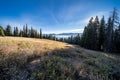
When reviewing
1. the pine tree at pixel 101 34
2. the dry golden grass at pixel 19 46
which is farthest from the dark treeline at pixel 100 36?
the dry golden grass at pixel 19 46

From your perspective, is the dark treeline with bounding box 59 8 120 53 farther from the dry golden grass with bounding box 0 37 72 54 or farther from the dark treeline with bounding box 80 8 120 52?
the dry golden grass with bounding box 0 37 72 54

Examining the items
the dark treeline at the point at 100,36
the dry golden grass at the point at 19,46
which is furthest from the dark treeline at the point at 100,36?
the dry golden grass at the point at 19,46

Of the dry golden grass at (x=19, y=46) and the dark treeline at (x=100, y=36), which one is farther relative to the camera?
the dark treeline at (x=100, y=36)

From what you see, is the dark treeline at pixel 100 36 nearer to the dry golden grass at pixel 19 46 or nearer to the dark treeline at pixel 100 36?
the dark treeline at pixel 100 36

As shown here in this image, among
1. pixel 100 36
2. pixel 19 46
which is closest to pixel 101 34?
pixel 100 36

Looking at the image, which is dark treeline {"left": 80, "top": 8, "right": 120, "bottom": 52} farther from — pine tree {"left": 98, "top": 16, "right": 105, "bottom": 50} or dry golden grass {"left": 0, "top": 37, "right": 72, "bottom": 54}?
dry golden grass {"left": 0, "top": 37, "right": 72, "bottom": 54}

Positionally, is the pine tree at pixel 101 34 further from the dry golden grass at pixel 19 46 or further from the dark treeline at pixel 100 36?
the dry golden grass at pixel 19 46

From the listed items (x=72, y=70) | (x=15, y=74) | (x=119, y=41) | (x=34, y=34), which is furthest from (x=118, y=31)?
(x=34, y=34)

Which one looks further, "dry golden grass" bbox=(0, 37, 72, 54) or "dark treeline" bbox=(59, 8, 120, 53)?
"dark treeline" bbox=(59, 8, 120, 53)

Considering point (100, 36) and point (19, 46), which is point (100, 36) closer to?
point (100, 36)

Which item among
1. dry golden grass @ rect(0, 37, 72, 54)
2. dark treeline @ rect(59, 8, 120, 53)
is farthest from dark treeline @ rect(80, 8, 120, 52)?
dry golden grass @ rect(0, 37, 72, 54)

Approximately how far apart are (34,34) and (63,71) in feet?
205

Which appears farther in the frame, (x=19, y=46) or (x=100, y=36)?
(x=100, y=36)

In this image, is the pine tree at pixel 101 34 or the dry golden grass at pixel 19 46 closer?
the dry golden grass at pixel 19 46
